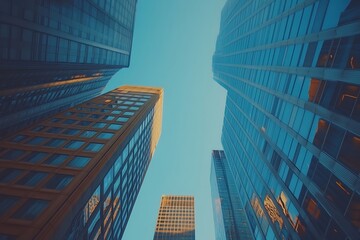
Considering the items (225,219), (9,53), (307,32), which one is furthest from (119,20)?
(225,219)

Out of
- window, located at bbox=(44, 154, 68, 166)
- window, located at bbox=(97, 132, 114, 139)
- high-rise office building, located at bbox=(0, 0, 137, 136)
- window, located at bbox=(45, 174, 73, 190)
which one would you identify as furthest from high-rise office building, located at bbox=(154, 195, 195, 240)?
window, located at bbox=(45, 174, 73, 190)

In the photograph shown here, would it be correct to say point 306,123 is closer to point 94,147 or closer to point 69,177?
point 69,177

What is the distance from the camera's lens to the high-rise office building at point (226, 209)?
402 ft

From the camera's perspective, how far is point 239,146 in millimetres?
61094

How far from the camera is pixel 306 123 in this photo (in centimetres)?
2562

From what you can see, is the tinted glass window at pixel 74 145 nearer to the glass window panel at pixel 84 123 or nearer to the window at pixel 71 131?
the window at pixel 71 131

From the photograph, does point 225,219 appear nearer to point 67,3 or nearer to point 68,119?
point 68,119

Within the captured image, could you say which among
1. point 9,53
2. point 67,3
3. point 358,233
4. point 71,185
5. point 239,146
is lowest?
point 239,146

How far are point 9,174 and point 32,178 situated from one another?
2.46 meters

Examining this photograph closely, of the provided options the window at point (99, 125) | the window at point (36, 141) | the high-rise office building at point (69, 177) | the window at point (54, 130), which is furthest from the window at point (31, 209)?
the window at point (99, 125)

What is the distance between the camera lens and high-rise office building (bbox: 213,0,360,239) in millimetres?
18828

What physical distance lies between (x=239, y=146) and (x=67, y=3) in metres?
43.8

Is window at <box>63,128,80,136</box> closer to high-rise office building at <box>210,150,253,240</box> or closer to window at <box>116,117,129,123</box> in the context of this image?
window at <box>116,117,129,123</box>

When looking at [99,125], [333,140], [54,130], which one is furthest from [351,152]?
[54,130]
